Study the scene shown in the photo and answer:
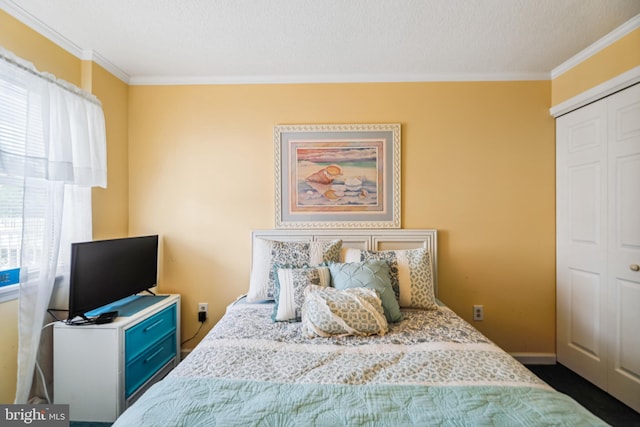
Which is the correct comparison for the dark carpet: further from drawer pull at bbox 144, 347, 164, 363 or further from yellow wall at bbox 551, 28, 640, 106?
drawer pull at bbox 144, 347, 164, 363

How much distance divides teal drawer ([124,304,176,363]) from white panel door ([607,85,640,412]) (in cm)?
325

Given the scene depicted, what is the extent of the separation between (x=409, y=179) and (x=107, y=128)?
2542mm

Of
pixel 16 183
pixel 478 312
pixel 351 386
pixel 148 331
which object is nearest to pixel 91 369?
pixel 148 331

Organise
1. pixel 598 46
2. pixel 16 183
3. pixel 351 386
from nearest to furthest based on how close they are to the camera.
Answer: pixel 351 386 → pixel 16 183 → pixel 598 46

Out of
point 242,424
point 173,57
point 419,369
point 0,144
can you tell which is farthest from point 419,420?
point 173,57

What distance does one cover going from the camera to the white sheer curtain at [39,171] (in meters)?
1.63

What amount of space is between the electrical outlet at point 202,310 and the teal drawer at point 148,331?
21 centimetres

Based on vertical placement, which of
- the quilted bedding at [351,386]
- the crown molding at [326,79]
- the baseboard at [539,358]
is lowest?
the baseboard at [539,358]

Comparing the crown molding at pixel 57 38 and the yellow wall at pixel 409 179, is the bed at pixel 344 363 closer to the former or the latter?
the yellow wall at pixel 409 179

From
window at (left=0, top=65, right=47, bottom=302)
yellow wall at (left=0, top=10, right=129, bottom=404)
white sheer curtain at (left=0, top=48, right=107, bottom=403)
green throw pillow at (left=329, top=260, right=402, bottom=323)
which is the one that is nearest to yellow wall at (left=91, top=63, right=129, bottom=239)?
yellow wall at (left=0, top=10, right=129, bottom=404)

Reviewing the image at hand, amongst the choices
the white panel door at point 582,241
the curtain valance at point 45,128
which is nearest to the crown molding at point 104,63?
the curtain valance at point 45,128

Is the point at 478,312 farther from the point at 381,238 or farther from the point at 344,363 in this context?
the point at 344,363

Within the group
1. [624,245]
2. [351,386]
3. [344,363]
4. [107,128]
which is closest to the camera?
[351,386]

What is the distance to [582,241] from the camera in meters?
2.21
